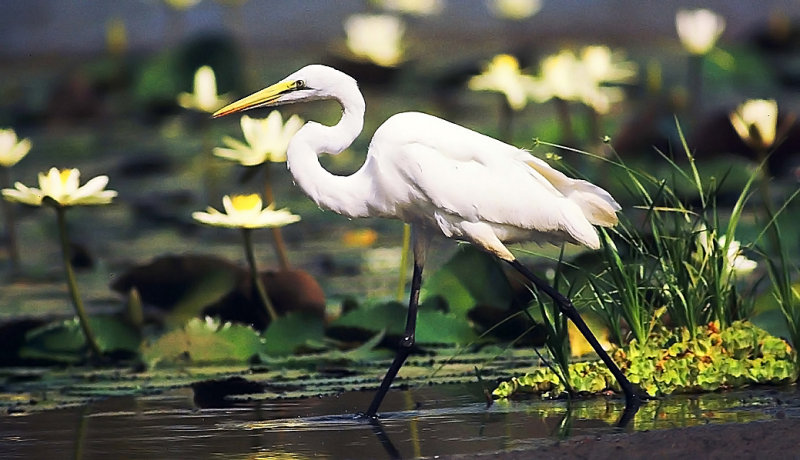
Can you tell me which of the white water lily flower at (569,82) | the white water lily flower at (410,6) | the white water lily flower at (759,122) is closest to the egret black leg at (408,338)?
the white water lily flower at (759,122)

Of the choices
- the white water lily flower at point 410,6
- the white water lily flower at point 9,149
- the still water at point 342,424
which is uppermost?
the white water lily flower at point 410,6

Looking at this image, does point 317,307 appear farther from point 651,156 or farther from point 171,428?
point 651,156

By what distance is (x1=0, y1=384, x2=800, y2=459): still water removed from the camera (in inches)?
190

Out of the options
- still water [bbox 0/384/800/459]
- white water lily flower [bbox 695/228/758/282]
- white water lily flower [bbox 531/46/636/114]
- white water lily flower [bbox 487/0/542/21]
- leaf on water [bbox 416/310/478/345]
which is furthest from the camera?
white water lily flower [bbox 487/0/542/21]

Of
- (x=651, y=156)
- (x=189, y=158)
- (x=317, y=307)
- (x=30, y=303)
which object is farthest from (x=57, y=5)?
(x=317, y=307)

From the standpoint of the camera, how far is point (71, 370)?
6492 mm

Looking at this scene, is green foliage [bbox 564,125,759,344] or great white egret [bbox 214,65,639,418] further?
green foliage [bbox 564,125,759,344]

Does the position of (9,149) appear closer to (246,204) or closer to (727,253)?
(246,204)

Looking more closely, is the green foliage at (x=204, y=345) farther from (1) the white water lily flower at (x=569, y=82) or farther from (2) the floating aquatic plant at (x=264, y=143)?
(1) the white water lily flower at (x=569, y=82)

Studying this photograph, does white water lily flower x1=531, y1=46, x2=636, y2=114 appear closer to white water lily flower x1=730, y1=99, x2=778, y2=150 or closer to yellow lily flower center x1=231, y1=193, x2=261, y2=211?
white water lily flower x1=730, y1=99, x2=778, y2=150

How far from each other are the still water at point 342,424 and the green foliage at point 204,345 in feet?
2.01

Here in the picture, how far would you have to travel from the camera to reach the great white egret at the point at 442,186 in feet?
18.0

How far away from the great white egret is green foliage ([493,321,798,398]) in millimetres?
154

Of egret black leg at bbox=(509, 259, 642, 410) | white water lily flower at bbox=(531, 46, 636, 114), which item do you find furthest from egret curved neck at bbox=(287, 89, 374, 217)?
white water lily flower at bbox=(531, 46, 636, 114)
